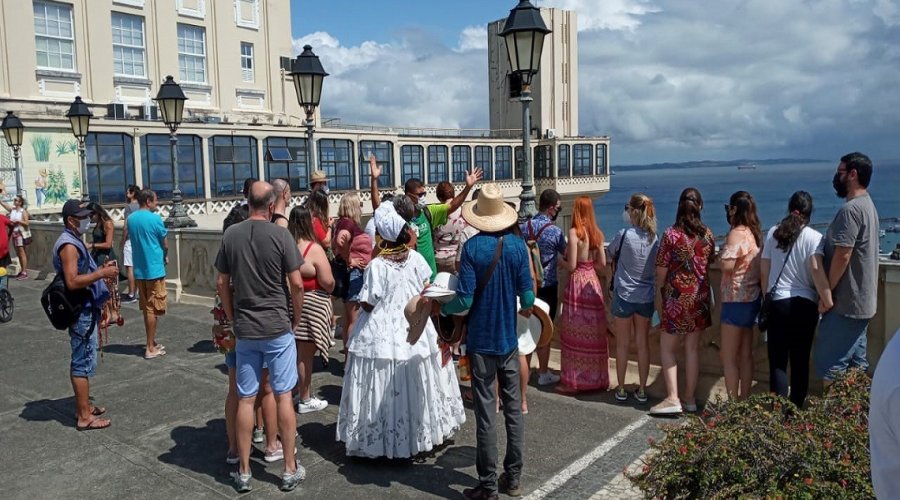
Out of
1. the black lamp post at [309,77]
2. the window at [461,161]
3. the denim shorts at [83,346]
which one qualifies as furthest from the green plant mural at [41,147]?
the window at [461,161]

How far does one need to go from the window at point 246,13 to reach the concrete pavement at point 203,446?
3791 cm

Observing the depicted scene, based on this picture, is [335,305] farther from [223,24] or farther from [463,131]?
[463,131]

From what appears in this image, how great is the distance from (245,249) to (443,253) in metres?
3.26

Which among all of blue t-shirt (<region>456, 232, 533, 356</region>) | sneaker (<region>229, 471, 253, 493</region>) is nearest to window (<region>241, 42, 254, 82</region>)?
sneaker (<region>229, 471, 253, 493</region>)

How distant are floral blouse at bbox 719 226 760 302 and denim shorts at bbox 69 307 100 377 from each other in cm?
519

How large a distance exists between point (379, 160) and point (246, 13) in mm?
12836

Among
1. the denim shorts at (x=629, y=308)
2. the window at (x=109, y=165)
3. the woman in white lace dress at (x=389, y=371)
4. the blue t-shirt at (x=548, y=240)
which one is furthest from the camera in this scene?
the window at (x=109, y=165)

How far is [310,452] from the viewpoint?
521 cm

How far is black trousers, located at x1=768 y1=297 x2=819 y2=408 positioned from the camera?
17.1 ft

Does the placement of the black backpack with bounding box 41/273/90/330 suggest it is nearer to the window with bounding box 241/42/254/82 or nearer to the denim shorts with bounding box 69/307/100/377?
the denim shorts with bounding box 69/307/100/377

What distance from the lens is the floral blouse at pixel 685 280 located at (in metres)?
5.73

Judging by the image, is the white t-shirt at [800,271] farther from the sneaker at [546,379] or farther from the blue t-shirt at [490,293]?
the sneaker at [546,379]

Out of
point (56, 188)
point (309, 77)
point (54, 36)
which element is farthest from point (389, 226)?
point (54, 36)

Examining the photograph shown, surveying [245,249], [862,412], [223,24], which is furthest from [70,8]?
[862,412]
